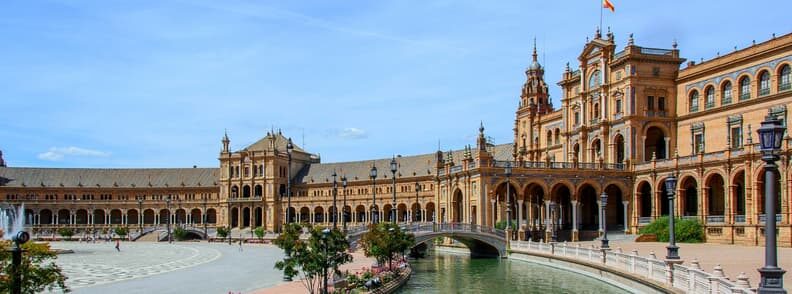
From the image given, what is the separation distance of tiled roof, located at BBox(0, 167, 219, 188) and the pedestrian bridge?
90218 mm

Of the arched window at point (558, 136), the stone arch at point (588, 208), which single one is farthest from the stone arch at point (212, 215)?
the stone arch at point (588, 208)

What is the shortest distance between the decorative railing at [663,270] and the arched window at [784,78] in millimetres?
24188

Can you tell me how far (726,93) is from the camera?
7056 cm

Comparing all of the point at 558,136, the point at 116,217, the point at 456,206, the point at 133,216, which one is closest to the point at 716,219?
the point at 456,206

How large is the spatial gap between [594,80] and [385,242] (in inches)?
1777

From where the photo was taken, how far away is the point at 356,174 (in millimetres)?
137000

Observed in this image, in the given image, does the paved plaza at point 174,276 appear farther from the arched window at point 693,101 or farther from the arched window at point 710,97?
the arched window at point 693,101

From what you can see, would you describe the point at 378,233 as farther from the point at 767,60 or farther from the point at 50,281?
the point at 767,60

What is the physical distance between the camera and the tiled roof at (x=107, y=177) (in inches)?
5714

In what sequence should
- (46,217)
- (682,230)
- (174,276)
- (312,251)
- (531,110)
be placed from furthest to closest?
(46,217) < (531,110) < (682,230) < (174,276) < (312,251)

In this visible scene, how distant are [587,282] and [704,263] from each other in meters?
5.86

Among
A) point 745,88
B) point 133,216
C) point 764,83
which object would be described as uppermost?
point 764,83

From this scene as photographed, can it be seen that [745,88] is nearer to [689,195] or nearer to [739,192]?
[739,192]

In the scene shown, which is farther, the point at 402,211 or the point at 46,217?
the point at 46,217
